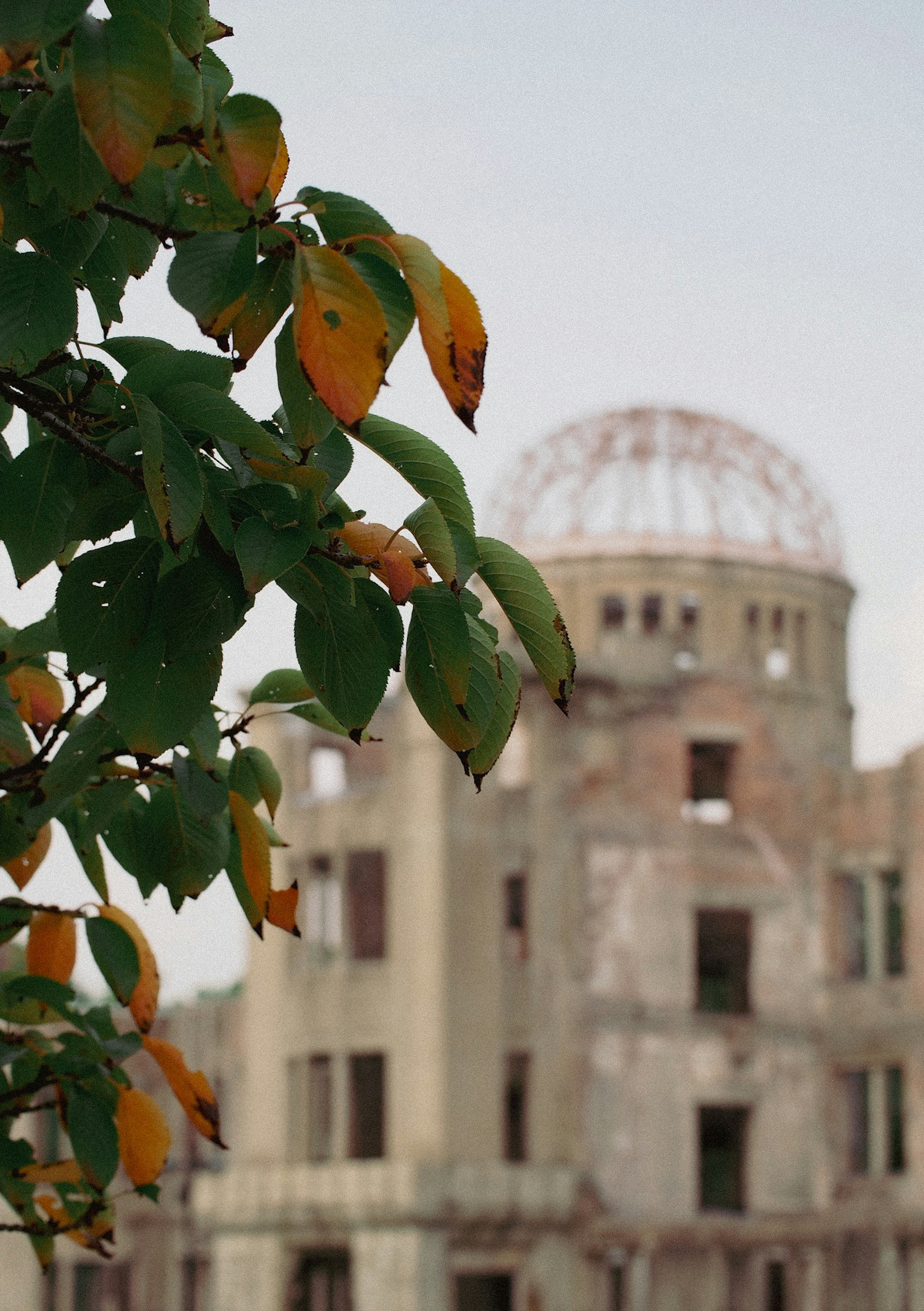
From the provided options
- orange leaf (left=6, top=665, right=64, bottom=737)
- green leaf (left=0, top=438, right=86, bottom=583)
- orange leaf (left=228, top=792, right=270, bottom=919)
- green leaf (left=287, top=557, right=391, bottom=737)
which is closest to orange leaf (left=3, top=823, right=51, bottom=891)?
orange leaf (left=6, top=665, right=64, bottom=737)

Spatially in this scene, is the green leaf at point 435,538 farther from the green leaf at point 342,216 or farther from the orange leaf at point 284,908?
the orange leaf at point 284,908

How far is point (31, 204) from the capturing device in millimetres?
2469

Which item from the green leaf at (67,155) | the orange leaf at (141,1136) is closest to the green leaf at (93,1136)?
the orange leaf at (141,1136)

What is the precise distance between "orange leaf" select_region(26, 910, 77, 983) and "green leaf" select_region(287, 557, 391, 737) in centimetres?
150

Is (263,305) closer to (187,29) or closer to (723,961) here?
(187,29)

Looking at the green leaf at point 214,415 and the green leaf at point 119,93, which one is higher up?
the green leaf at point 119,93

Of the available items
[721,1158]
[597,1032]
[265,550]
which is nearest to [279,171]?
[265,550]

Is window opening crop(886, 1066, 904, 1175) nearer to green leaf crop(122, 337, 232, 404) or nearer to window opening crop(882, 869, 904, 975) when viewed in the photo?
window opening crop(882, 869, 904, 975)

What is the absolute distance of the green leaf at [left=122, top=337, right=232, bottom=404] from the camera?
2346mm

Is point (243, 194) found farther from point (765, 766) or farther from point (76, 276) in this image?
point (765, 766)

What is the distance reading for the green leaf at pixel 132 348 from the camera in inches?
94.7

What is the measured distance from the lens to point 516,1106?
29375mm

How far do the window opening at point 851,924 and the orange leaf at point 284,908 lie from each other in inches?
945

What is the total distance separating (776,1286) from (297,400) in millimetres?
26210
